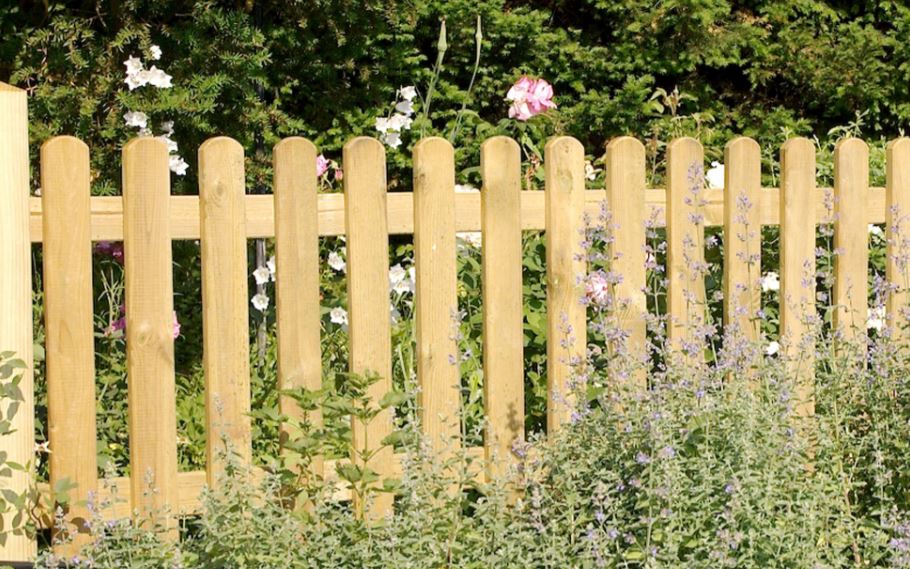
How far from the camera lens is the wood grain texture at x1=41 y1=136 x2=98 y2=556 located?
Result: 308 cm

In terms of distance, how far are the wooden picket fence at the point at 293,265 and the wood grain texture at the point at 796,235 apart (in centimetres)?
19

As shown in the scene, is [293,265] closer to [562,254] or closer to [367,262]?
[367,262]

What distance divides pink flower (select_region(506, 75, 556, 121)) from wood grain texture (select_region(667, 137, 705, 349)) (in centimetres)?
74

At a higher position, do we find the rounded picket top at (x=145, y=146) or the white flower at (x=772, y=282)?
the rounded picket top at (x=145, y=146)

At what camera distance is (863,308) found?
4.19 meters

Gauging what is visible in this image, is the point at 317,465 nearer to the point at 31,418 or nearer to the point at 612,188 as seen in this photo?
the point at 31,418

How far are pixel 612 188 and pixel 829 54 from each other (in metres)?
2.97

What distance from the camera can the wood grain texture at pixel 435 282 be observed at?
3.41 meters

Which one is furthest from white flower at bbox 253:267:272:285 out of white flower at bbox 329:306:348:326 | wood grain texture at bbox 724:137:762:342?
wood grain texture at bbox 724:137:762:342

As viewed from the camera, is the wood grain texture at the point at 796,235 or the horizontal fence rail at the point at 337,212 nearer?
the horizontal fence rail at the point at 337,212

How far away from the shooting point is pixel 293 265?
3289 mm

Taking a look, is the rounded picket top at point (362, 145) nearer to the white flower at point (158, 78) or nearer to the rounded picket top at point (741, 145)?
the rounded picket top at point (741, 145)

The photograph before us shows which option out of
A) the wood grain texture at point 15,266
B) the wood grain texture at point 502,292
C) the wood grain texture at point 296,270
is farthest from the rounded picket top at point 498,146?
the wood grain texture at point 15,266

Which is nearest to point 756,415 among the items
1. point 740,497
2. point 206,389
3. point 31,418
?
point 740,497
